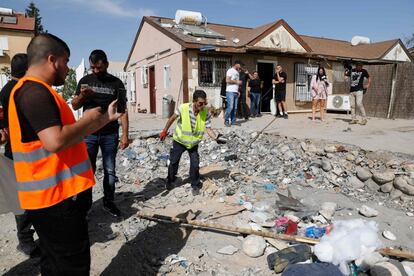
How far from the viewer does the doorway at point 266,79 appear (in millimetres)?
13889

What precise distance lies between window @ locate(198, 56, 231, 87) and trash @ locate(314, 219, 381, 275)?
381 inches

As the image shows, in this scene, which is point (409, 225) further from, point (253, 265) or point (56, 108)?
point (56, 108)

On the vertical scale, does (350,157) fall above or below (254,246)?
above

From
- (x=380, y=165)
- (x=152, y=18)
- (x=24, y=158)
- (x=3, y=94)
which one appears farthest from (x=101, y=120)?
(x=152, y=18)

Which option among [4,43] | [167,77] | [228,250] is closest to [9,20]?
[4,43]

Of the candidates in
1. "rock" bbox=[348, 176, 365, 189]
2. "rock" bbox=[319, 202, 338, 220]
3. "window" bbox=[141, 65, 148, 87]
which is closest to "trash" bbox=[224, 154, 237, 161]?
"rock" bbox=[348, 176, 365, 189]

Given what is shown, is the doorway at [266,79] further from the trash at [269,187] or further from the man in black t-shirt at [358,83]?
the trash at [269,187]

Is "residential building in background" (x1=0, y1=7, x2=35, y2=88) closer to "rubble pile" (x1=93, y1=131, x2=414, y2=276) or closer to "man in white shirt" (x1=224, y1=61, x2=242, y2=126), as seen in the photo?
"man in white shirt" (x1=224, y1=61, x2=242, y2=126)

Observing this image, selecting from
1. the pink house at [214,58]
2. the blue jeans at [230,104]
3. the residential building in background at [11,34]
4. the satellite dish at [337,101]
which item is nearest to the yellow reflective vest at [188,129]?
the blue jeans at [230,104]

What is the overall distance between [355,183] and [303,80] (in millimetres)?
9191

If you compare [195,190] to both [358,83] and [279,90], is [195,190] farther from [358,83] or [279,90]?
[279,90]

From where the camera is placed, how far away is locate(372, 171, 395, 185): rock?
5246mm

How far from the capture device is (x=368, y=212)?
174 inches

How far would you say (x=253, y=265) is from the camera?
3.23 metres
